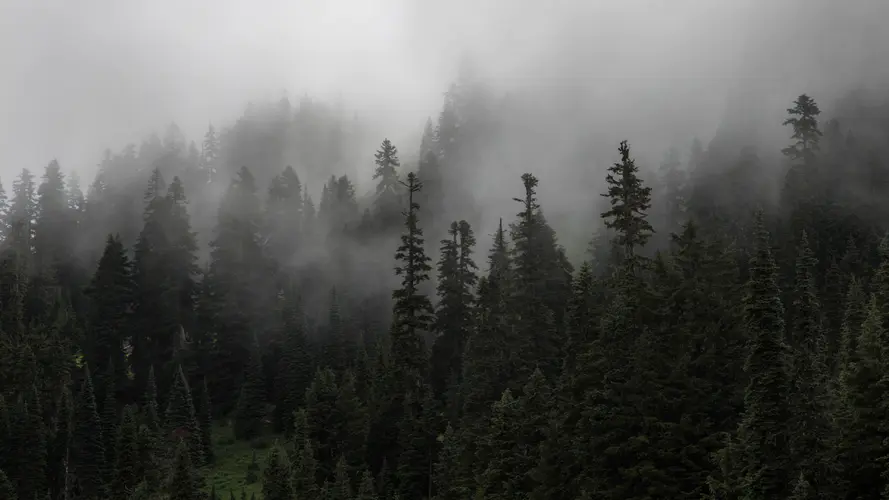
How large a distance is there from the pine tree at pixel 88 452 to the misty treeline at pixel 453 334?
263 millimetres

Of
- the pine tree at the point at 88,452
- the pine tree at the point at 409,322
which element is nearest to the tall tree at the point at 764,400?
the pine tree at the point at 409,322

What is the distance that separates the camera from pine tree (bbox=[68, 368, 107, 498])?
7694 centimetres

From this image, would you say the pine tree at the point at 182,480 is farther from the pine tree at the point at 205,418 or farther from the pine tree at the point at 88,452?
the pine tree at the point at 88,452

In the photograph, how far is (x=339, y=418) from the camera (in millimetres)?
68062

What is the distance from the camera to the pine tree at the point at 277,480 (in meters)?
57.2

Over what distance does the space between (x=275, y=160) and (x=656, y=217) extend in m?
91.7

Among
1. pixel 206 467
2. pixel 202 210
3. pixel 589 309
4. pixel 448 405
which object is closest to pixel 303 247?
pixel 202 210

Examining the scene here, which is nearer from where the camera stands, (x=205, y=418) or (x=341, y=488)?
(x=341, y=488)

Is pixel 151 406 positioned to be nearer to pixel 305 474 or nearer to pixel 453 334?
pixel 305 474

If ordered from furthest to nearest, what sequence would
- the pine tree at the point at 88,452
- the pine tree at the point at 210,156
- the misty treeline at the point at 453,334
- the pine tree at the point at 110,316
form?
the pine tree at the point at 210,156, the pine tree at the point at 110,316, the pine tree at the point at 88,452, the misty treeline at the point at 453,334

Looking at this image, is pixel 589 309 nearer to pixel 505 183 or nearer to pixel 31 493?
pixel 31 493

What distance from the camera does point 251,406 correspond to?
84.2m

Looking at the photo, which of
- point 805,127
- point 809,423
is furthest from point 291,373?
point 805,127

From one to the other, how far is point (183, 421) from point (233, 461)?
6.62m
